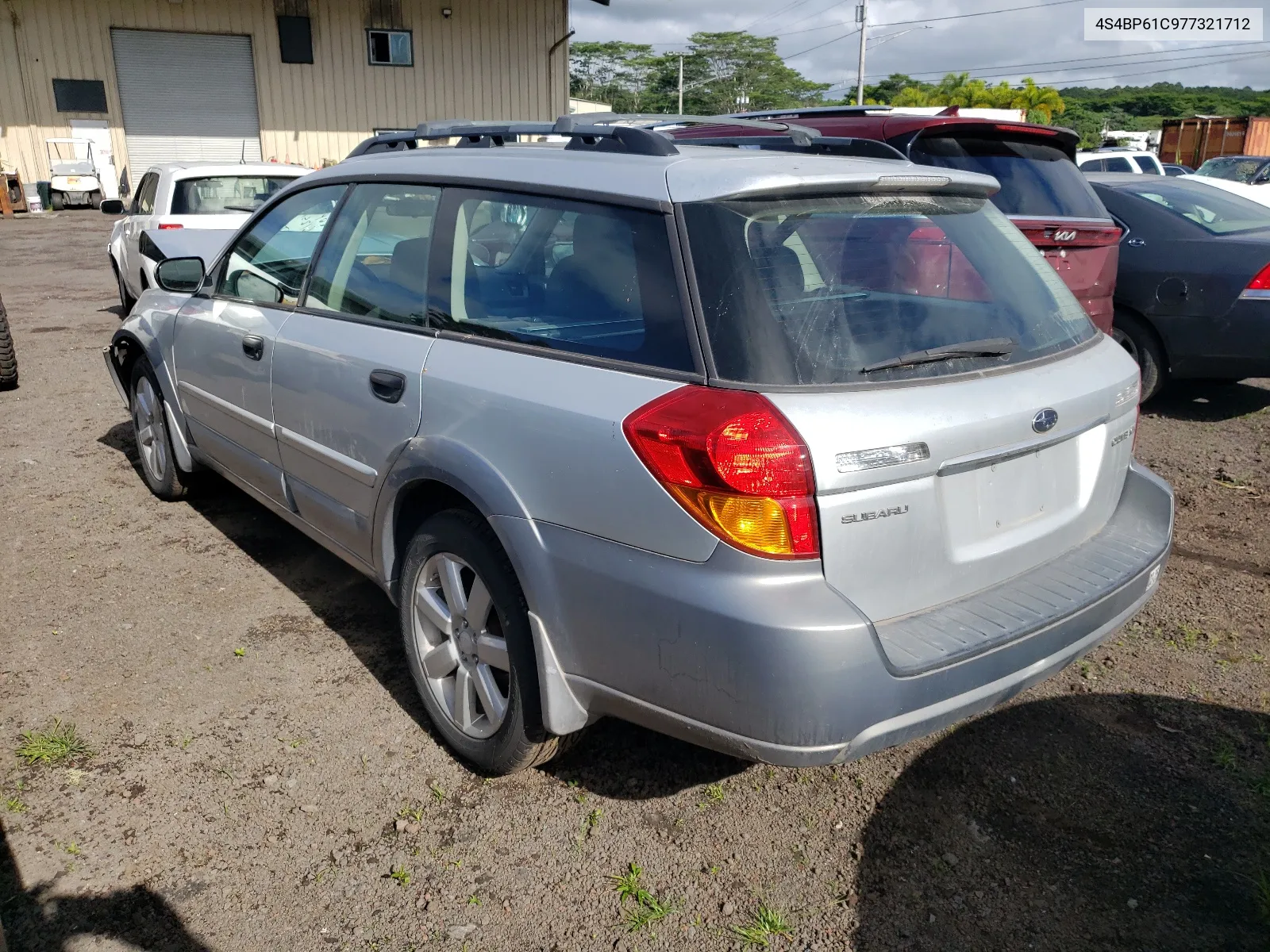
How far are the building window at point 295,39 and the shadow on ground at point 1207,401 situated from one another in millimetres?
24808

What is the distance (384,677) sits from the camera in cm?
348

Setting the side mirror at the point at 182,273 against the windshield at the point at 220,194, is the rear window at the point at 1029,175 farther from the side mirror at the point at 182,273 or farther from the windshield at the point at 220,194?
the windshield at the point at 220,194

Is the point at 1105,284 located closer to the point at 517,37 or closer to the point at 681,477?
the point at 681,477

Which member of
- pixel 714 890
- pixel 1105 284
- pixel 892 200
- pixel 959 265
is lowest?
pixel 714 890

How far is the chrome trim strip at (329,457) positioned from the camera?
3.14m

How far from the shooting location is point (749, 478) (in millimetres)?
2121

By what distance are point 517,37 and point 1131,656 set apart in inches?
1105

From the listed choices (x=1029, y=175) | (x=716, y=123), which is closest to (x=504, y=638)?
(x=716, y=123)

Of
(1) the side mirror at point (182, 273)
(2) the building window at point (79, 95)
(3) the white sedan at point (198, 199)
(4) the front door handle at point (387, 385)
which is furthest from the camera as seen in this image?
(2) the building window at point (79, 95)

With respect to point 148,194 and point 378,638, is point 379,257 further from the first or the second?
point 148,194

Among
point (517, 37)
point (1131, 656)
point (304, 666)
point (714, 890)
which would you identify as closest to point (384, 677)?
point (304, 666)

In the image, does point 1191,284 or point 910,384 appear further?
point 1191,284

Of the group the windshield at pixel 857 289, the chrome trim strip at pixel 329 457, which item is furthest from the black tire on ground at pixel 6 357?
the windshield at pixel 857 289

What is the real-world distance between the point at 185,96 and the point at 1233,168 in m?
25.5
